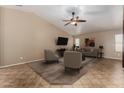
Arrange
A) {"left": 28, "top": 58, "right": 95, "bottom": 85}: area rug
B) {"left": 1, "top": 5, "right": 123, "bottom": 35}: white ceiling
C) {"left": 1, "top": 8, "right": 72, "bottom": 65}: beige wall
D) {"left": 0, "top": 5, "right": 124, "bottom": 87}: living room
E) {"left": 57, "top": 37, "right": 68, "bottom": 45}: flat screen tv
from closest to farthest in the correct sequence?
{"left": 28, "top": 58, "right": 95, "bottom": 85}: area rug
{"left": 0, "top": 5, "right": 124, "bottom": 87}: living room
{"left": 1, "top": 5, "right": 123, "bottom": 35}: white ceiling
{"left": 1, "top": 8, "right": 72, "bottom": 65}: beige wall
{"left": 57, "top": 37, "right": 68, "bottom": 45}: flat screen tv

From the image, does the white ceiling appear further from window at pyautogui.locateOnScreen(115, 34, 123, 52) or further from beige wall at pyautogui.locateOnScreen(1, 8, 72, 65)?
window at pyautogui.locateOnScreen(115, 34, 123, 52)

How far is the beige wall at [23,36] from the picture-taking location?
217 inches

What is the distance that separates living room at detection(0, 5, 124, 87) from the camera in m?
3.77

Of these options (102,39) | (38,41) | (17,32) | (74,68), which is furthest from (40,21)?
(102,39)

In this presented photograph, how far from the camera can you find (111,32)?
831cm

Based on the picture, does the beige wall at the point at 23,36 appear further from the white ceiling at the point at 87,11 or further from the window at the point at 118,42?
the window at the point at 118,42

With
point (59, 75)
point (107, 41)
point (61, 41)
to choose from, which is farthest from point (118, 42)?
point (59, 75)

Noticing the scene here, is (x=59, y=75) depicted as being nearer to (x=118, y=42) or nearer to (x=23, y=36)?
(x=23, y=36)

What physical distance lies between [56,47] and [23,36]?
10.5 ft

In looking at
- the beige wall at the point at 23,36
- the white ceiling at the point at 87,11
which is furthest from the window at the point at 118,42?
the beige wall at the point at 23,36

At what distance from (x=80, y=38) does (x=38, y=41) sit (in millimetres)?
4605

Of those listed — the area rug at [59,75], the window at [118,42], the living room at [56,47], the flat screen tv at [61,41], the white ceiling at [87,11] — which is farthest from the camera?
Result: the flat screen tv at [61,41]

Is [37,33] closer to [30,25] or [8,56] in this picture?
[30,25]

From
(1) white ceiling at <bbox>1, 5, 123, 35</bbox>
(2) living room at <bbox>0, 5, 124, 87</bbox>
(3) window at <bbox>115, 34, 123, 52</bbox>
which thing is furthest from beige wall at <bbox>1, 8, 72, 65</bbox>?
(3) window at <bbox>115, 34, 123, 52</bbox>
